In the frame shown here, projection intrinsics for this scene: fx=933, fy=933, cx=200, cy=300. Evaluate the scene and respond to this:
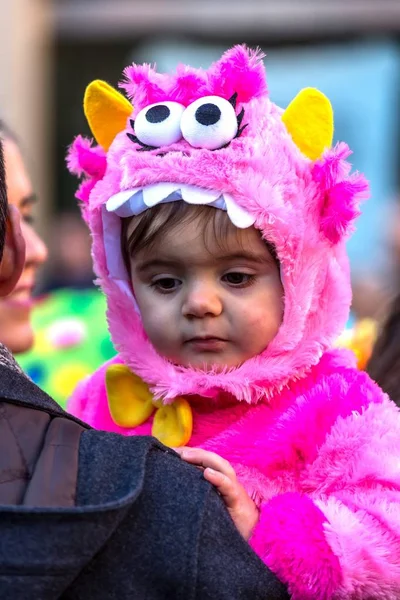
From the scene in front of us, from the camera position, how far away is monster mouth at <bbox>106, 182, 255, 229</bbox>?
1.88 meters

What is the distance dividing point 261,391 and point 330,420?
0.54 feet

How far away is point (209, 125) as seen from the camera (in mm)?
1904

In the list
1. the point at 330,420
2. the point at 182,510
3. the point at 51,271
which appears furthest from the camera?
the point at 51,271

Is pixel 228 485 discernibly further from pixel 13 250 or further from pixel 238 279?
pixel 13 250

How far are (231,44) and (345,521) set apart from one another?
740cm

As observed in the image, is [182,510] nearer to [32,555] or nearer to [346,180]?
[32,555]

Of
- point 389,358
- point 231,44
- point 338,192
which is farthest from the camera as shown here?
point 231,44

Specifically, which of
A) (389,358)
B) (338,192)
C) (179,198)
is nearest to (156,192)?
(179,198)

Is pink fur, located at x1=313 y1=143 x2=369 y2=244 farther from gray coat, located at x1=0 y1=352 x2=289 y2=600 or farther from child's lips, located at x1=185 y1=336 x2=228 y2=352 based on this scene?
gray coat, located at x1=0 y1=352 x2=289 y2=600

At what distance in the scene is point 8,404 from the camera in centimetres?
154

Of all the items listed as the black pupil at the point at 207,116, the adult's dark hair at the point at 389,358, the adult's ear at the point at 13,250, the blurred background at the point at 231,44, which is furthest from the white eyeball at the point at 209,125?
the blurred background at the point at 231,44

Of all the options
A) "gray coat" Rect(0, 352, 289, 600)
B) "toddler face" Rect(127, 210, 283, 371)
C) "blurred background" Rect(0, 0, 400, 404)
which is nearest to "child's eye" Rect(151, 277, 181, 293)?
"toddler face" Rect(127, 210, 283, 371)

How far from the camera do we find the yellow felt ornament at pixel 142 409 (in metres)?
2.02

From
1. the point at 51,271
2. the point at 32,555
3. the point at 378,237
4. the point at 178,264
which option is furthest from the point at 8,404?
the point at 378,237
